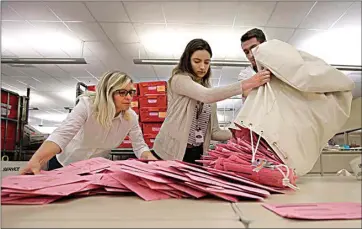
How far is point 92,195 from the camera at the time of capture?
0.46 m

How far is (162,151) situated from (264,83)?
0.71m

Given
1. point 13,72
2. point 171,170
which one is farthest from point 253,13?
point 13,72

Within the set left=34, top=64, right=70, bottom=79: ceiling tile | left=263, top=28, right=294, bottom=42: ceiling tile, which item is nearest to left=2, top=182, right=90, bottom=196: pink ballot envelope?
left=263, top=28, right=294, bottom=42: ceiling tile

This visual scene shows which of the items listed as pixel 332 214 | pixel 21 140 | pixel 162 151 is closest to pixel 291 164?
pixel 332 214

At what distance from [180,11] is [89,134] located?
235 cm

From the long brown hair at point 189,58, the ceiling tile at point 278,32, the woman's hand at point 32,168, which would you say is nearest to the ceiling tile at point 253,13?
the ceiling tile at point 278,32

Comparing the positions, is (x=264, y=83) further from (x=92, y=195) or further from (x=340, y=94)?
(x=92, y=195)

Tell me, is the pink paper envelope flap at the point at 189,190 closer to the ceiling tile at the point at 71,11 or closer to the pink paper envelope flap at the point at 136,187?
the pink paper envelope flap at the point at 136,187

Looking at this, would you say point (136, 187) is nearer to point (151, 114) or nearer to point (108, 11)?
point (151, 114)

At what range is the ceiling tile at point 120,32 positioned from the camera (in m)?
3.76

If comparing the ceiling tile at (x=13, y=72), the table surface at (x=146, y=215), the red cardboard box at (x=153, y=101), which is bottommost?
the table surface at (x=146, y=215)

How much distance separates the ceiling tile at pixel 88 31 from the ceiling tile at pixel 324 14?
257cm

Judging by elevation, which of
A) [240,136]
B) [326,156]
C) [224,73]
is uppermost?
[224,73]

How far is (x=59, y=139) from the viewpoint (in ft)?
3.61
